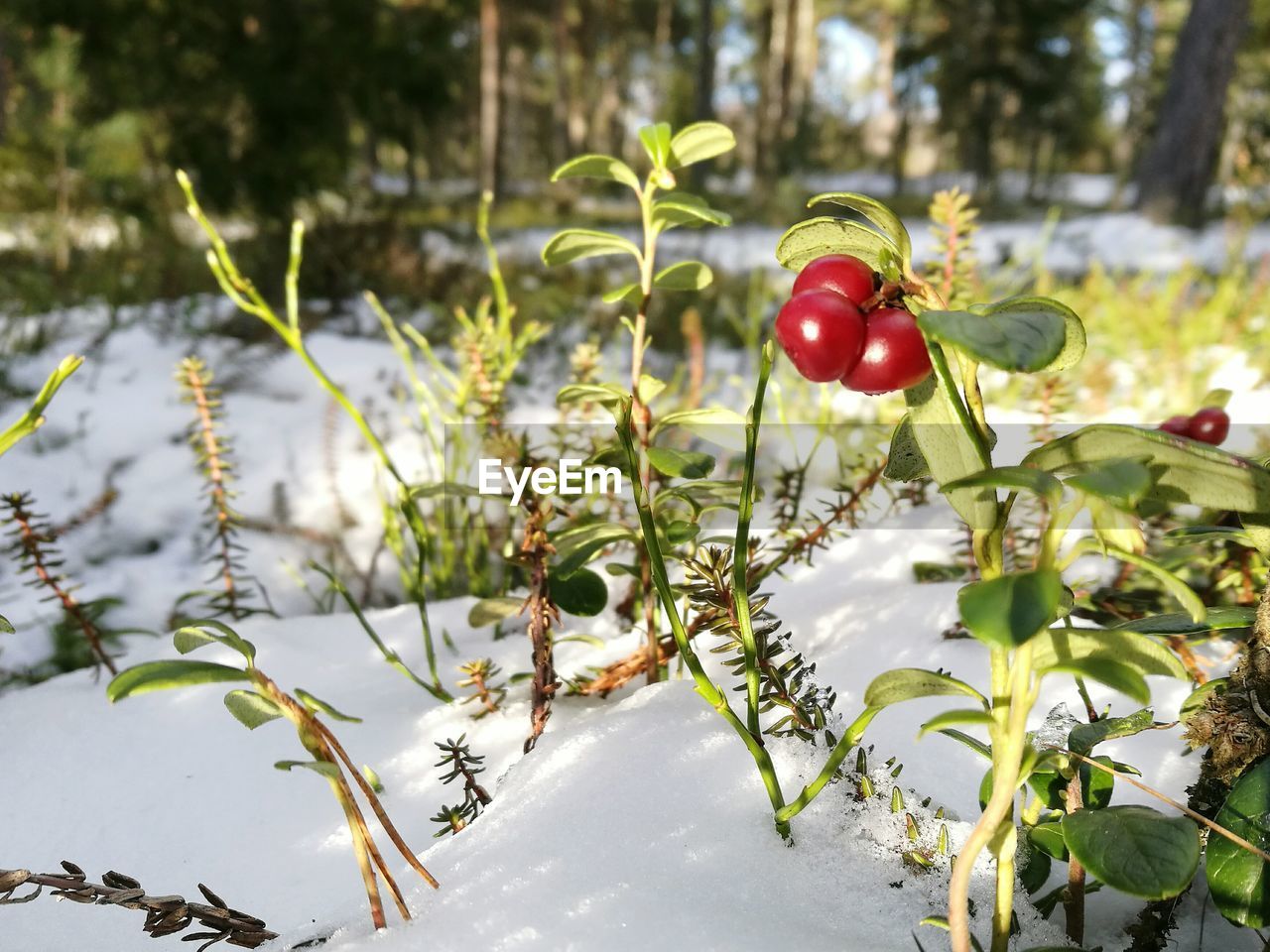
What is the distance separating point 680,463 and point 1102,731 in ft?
1.24

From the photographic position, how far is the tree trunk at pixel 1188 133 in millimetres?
6691

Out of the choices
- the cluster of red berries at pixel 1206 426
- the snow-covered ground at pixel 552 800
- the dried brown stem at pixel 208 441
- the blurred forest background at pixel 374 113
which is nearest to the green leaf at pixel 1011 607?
the snow-covered ground at pixel 552 800

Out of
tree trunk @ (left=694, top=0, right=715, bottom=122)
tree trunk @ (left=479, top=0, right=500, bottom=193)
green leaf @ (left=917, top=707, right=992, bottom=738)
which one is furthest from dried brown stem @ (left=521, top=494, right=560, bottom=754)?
tree trunk @ (left=694, top=0, right=715, bottom=122)

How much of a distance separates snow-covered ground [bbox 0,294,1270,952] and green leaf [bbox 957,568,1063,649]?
305 millimetres

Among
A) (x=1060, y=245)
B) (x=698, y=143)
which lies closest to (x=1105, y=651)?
(x=698, y=143)

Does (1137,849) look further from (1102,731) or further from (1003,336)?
(1003,336)

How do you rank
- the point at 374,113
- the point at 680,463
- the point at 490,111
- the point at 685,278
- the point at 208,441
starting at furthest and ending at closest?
the point at 490,111
the point at 374,113
the point at 208,441
the point at 685,278
the point at 680,463

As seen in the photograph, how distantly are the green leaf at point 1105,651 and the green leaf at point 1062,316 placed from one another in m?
0.15

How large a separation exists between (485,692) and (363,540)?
3.75ft

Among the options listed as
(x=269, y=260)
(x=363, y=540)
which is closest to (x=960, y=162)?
(x=269, y=260)

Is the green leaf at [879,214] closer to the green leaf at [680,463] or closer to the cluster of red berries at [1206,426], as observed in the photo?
the green leaf at [680,463]

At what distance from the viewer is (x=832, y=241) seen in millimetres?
576

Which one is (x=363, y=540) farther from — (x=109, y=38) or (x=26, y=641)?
(x=109, y=38)

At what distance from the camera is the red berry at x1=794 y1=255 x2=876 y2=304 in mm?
538
